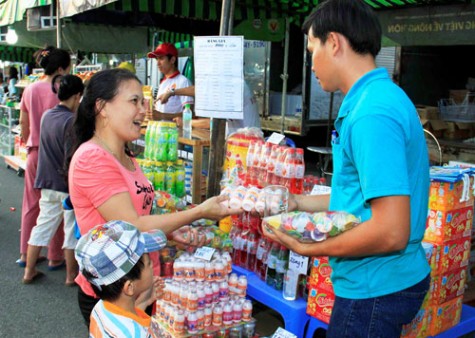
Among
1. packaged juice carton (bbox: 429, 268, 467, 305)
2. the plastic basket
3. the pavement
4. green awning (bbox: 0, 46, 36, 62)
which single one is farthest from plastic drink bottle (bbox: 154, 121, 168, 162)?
green awning (bbox: 0, 46, 36, 62)

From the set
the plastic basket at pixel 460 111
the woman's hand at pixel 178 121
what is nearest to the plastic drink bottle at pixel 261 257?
the woman's hand at pixel 178 121

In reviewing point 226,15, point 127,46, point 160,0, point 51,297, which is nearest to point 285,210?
point 226,15

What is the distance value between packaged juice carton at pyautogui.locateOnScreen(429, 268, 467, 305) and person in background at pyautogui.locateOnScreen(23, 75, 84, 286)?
3.18m

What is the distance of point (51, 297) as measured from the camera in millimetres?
4512

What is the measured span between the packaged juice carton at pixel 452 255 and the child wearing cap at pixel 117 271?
1.70 m

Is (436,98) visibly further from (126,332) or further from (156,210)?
(126,332)

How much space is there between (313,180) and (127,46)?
→ 7.14 metres

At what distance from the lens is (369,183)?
1.40 m

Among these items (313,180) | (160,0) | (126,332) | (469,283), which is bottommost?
(469,283)

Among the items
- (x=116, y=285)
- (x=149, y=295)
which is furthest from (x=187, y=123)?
(x=116, y=285)

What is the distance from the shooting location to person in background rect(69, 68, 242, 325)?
2.08 metres

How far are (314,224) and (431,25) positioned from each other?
5801 mm

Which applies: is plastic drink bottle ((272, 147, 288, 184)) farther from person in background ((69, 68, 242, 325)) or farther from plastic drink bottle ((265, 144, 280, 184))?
person in background ((69, 68, 242, 325))

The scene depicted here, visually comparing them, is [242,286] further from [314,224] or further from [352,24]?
[352,24]
